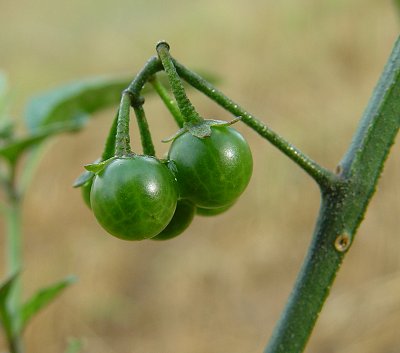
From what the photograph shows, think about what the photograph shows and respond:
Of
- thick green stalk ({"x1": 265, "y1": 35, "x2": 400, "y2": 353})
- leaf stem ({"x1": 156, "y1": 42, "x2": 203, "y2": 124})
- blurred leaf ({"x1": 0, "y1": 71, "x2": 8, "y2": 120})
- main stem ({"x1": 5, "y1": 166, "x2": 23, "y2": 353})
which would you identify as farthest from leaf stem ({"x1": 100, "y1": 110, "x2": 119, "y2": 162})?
blurred leaf ({"x1": 0, "y1": 71, "x2": 8, "y2": 120})

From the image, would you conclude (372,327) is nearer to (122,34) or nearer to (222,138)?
(222,138)

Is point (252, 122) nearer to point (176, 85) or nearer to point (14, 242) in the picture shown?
point (176, 85)

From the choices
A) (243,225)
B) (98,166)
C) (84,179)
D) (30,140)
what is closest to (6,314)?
(30,140)

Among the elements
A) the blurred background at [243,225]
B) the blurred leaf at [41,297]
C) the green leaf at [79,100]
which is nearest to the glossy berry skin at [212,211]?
the blurred leaf at [41,297]

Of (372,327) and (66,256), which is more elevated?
(66,256)

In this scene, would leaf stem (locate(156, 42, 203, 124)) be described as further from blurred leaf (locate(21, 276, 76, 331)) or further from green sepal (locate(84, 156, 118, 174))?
blurred leaf (locate(21, 276, 76, 331))

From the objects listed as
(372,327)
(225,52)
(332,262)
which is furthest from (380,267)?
(332,262)
